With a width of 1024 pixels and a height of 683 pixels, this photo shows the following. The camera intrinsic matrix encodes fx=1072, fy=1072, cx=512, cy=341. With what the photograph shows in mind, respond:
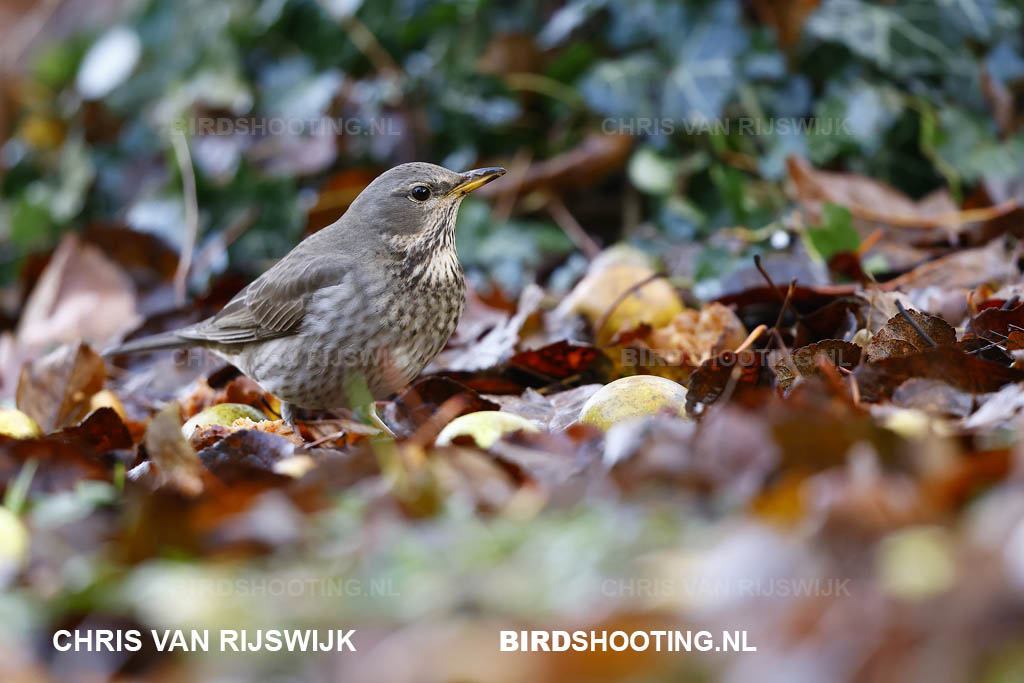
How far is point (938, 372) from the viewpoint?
2.72 meters

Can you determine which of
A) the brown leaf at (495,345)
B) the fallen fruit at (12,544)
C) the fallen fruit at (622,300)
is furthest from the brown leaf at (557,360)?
the fallen fruit at (12,544)

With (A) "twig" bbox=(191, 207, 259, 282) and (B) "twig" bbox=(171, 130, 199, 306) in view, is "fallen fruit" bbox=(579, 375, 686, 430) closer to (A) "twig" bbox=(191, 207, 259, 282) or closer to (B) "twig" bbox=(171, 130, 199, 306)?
(B) "twig" bbox=(171, 130, 199, 306)

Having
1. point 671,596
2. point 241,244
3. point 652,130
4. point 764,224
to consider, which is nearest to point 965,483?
point 671,596

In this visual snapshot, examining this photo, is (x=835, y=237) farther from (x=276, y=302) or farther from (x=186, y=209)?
(x=186, y=209)

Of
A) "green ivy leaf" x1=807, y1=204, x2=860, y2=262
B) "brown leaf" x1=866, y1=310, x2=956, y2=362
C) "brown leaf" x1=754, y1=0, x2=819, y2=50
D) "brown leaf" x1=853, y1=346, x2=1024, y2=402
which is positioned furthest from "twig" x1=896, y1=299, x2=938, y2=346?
"brown leaf" x1=754, y1=0, x2=819, y2=50

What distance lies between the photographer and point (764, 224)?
5059 millimetres

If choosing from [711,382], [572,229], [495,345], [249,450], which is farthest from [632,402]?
[572,229]

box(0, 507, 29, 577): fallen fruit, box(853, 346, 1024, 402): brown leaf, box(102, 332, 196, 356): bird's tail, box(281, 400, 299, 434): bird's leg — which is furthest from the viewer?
box(102, 332, 196, 356): bird's tail

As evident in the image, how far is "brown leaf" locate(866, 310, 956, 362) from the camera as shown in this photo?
123 inches

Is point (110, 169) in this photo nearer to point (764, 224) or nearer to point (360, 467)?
point (764, 224)

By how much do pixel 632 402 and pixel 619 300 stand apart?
3.52ft

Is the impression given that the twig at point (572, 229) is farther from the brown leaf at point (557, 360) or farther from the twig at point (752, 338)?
the twig at point (752, 338)

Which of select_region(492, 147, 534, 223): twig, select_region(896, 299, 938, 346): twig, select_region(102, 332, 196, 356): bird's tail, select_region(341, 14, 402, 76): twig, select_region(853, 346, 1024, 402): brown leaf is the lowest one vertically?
select_region(853, 346, 1024, 402): brown leaf

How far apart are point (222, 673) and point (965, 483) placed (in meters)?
1.35
